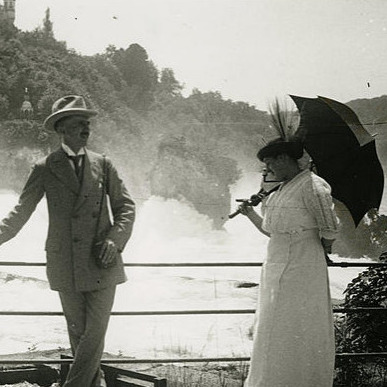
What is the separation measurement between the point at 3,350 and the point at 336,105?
467 inches

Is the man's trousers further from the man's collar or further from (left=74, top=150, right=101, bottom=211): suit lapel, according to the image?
the man's collar


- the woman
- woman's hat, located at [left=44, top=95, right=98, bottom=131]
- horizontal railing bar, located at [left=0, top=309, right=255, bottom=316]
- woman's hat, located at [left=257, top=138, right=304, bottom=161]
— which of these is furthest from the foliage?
woman's hat, located at [left=44, top=95, right=98, bottom=131]

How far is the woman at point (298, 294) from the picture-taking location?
3.06m

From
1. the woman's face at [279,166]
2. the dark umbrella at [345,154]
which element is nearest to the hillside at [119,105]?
the dark umbrella at [345,154]

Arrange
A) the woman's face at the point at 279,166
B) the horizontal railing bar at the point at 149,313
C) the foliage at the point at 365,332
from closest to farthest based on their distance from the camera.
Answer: the woman's face at the point at 279,166 < the horizontal railing bar at the point at 149,313 < the foliage at the point at 365,332

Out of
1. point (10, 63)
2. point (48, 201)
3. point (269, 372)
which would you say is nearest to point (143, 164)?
point (10, 63)

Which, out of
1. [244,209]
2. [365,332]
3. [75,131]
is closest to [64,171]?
[75,131]

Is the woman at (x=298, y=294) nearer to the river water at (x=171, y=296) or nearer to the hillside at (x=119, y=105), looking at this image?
the hillside at (x=119, y=105)

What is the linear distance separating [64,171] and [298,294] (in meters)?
1.39

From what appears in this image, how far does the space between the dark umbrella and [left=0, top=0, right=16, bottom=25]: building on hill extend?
2253mm

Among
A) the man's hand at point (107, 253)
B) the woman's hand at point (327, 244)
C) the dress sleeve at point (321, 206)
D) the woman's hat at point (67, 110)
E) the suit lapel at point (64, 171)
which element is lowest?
the man's hand at point (107, 253)

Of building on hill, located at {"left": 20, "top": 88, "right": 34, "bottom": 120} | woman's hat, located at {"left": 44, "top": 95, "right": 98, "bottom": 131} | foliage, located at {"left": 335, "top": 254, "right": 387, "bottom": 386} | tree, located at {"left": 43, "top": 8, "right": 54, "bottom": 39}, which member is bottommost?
foliage, located at {"left": 335, "top": 254, "right": 387, "bottom": 386}

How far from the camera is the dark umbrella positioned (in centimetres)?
388

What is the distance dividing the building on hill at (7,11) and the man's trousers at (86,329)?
2379 millimetres
